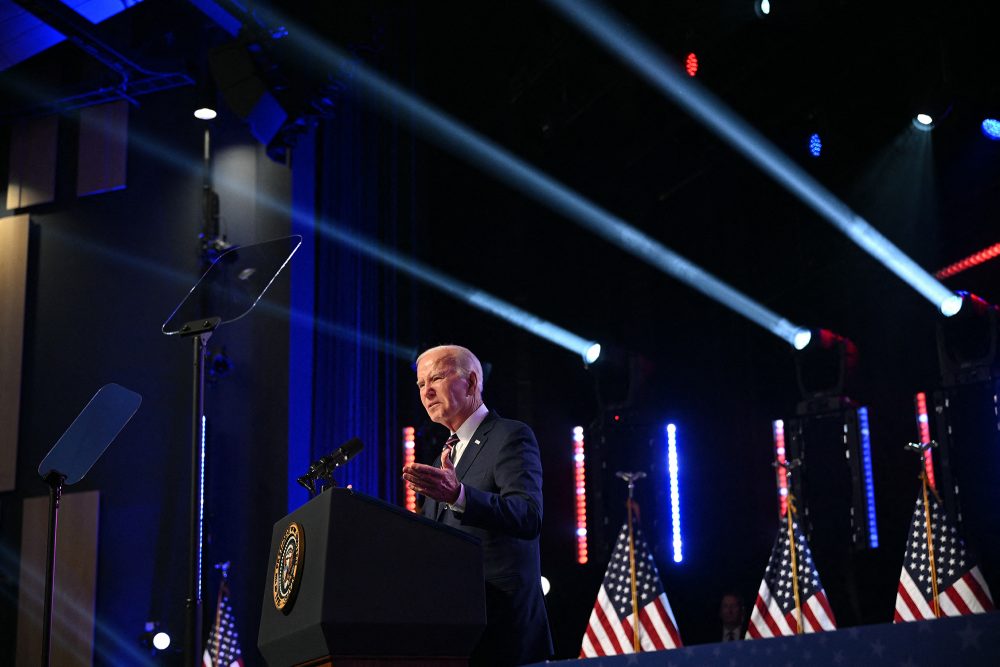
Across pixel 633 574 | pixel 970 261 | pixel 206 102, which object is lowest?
pixel 633 574

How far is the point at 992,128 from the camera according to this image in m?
6.93

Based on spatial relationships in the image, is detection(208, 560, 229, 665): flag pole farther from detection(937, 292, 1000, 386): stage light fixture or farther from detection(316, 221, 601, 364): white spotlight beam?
detection(937, 292, 1000, 386): stage light fixture

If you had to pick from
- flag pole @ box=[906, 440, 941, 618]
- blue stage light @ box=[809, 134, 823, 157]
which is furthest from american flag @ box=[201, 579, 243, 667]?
blue stage light @ box=[809, 134, 823, 157]

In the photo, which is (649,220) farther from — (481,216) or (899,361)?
(899,361)

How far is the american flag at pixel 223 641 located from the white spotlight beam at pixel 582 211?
10.6ft

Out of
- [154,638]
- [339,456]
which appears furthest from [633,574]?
[339,456]

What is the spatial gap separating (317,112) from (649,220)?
291 cm

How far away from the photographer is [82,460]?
392cm

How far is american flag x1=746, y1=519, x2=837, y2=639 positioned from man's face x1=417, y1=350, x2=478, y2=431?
4.14m

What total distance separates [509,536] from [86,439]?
1.99 m

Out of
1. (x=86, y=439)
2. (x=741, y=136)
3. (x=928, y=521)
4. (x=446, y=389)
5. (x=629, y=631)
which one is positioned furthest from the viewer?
(x=741, y=136)

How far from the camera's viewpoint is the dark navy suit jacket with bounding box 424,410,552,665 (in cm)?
251

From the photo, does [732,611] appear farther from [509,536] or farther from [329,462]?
[329,462]

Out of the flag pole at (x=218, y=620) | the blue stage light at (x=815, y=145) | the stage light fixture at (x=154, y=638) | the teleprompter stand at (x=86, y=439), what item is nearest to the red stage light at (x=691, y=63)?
the blue stage light at (x=815, y=145)
